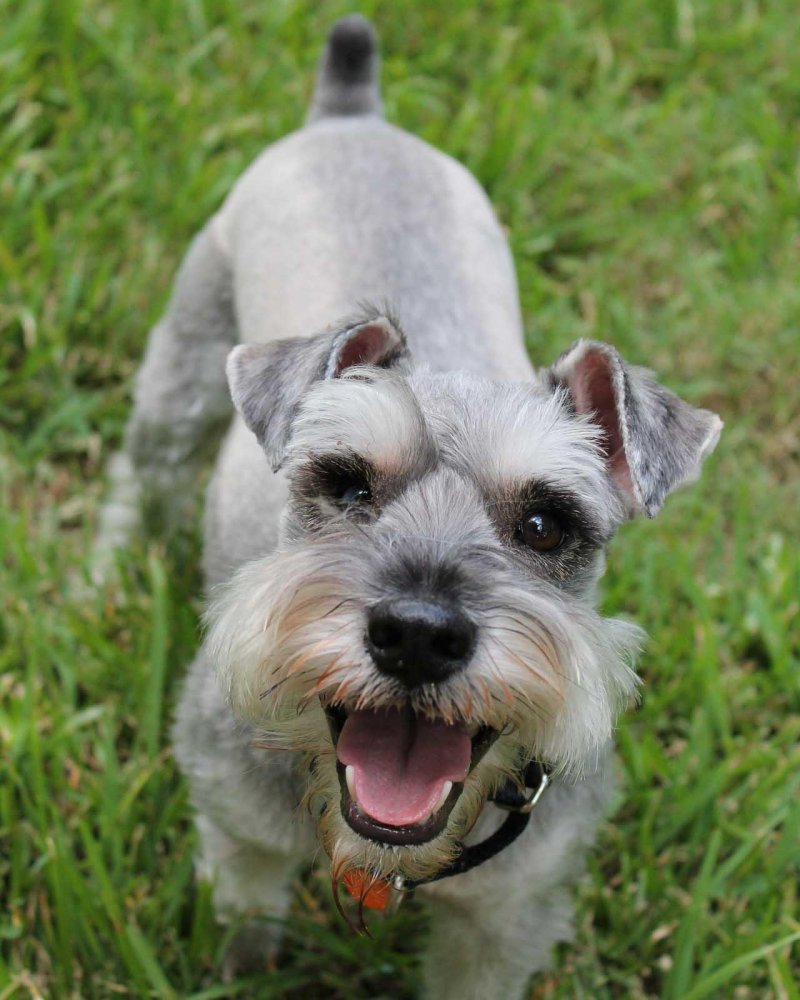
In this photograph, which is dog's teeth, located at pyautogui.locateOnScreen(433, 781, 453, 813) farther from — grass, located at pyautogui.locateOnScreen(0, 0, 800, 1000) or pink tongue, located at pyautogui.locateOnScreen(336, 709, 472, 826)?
grass, located at pyautogui.locateOnScreen(0, 0, 800, 1000)

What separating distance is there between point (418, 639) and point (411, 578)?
180 mm

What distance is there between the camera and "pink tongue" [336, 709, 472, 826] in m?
2.83

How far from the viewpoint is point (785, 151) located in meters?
7.27

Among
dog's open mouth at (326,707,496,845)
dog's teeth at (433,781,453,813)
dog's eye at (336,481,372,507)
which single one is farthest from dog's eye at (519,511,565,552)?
dog's teeth at (433,781,453,813)

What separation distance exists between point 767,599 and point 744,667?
12.4 inches

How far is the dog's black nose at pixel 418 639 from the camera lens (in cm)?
263

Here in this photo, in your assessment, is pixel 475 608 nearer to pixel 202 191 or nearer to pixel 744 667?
pixel 744 667

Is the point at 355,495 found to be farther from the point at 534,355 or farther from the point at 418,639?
the point at 534,355

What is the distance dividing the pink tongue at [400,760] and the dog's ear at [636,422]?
2.74 feet

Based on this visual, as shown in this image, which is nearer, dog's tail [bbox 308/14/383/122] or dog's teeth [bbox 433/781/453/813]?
dog's teeth [bbox 433/781/453/813]

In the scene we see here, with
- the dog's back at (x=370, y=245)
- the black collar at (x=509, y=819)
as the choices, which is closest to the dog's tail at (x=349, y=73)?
the dog's back at (x=370, y=245)

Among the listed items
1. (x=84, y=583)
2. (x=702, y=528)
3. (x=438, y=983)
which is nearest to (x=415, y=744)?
(x=438, y=983)

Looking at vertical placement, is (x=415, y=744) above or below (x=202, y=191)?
above

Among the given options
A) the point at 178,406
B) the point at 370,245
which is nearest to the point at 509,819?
the point at 370,245
